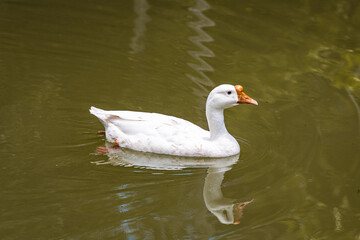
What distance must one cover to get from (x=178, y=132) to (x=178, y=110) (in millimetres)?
1367

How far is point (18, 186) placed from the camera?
7109 millimetres

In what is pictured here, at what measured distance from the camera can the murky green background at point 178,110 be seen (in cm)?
672

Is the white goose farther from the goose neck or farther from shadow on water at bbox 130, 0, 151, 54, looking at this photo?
shadow on water at bbox 130, 0, 151, 54

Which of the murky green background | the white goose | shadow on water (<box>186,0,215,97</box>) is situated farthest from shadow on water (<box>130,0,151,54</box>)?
the white goose

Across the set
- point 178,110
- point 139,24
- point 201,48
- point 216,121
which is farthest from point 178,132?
point 139,24

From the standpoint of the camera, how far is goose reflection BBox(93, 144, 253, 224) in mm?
7156

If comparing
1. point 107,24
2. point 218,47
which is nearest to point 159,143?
point 218,47

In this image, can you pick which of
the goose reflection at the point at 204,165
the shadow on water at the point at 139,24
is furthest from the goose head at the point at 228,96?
the shadow on water at the point at 139,24

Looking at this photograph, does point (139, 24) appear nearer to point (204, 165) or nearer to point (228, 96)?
point (228, 96)

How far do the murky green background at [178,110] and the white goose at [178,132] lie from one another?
0.25m

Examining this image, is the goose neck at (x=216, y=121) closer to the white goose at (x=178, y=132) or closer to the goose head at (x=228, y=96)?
the white goose at (x=178, y=132)

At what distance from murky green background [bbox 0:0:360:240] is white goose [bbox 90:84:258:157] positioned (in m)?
0.25

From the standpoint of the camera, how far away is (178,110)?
965 centimetres

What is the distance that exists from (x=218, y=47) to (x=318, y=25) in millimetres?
2697
